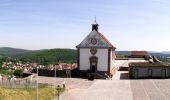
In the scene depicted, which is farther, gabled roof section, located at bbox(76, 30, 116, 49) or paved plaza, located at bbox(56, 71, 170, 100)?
gabled roof section, located at bbox(76, 30, 116, 49)

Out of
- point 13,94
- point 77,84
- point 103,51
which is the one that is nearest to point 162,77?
point 103,51

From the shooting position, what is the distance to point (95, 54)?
5397cm

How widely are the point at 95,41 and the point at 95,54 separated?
2145 millimetres

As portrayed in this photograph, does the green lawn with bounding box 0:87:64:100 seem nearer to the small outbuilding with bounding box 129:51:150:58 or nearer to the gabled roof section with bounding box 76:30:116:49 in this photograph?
the gabled roof section with bounding box 76:30:116:49

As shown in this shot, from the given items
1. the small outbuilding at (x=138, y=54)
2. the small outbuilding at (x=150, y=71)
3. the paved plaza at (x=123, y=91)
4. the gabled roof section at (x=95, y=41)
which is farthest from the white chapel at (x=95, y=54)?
the small outbuilding at (x=138, y=54)

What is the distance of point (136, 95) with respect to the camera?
35.1 m

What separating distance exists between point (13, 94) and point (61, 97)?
5.23 meters

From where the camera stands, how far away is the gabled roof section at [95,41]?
5359 cm

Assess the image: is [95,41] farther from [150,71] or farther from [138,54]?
[138,54]

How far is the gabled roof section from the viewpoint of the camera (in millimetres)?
53594

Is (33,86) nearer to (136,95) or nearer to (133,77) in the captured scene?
(136,95)

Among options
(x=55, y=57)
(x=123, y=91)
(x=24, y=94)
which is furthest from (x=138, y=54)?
(x=24, y=94)

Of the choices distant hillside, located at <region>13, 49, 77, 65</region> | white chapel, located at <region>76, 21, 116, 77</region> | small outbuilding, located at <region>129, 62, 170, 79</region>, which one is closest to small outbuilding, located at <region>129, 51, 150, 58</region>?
distant hillside, located at <region>13, 49, 77, 65</region>

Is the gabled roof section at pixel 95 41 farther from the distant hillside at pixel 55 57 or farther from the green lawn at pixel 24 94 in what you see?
the distant hillside at pixel 55 57
